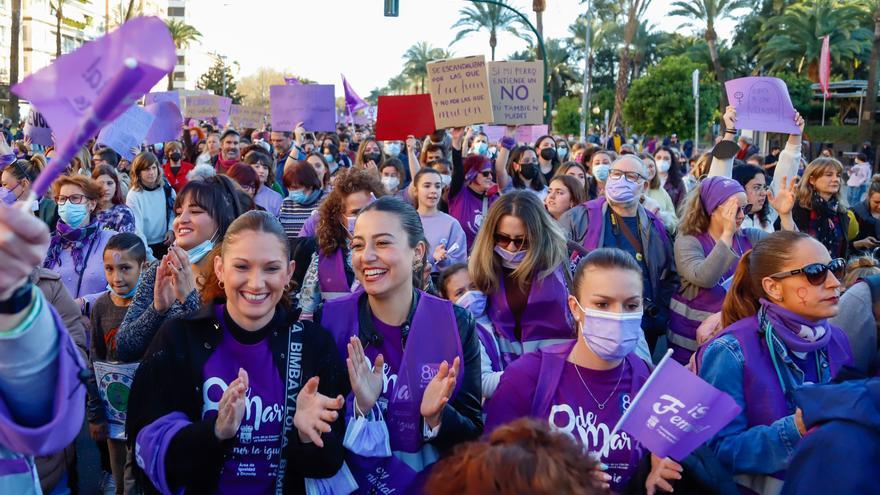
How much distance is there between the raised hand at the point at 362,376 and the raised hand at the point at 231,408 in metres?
0.38

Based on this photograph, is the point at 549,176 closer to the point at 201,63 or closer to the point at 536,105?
the point at 536,105

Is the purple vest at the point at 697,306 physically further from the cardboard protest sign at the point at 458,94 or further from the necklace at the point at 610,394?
the cardboard protest sign at the point at 458,94

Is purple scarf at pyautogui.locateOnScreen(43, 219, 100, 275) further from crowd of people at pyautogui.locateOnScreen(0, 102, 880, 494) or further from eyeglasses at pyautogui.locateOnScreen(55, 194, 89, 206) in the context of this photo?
crowd of people at pyautogui.locateOnScreen(0, 102, 880, 494)

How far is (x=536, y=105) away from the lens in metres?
11.6

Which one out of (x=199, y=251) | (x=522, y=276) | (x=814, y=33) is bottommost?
(x=522, y=276)

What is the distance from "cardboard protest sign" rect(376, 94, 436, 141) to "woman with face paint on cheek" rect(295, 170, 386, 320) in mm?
4304

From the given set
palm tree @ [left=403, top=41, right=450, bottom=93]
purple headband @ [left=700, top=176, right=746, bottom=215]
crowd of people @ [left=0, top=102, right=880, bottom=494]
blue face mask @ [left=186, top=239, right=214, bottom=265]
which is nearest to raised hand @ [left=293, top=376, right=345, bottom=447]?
crowd of people @ [left=0, top=102, right=880, bottom=494]

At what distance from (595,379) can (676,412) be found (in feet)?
1.74

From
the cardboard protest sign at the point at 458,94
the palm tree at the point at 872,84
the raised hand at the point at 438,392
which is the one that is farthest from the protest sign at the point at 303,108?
the palm tree at the point at 872,84

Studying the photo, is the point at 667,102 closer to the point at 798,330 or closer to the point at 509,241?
the point at 509,241

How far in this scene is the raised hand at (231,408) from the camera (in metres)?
2.62

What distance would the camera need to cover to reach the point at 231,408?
2633 millimetres

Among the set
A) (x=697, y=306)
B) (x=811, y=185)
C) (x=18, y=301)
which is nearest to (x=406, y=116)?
(x=811, y=185)

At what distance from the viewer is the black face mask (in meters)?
9.29
